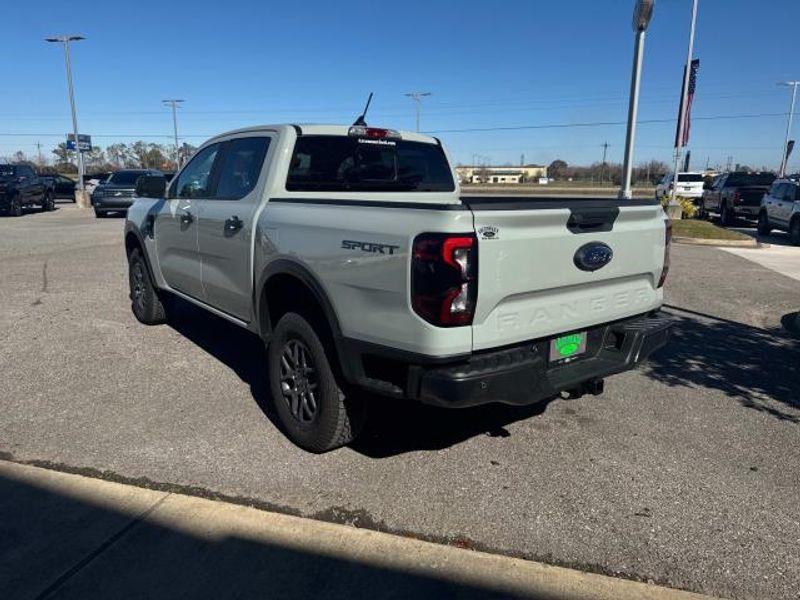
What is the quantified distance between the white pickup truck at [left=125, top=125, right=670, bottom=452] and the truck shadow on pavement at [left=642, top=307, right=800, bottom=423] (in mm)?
1357

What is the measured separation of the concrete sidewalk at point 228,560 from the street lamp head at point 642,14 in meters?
9.05

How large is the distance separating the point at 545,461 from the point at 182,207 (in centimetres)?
364

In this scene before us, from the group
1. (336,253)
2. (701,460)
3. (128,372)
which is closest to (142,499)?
(336,253)

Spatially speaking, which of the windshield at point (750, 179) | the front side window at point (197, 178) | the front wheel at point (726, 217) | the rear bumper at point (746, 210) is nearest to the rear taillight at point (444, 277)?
the front side window at point (197, 178)

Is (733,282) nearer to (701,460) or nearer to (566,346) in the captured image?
(701,460)

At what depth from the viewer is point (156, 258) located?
6.02 meters

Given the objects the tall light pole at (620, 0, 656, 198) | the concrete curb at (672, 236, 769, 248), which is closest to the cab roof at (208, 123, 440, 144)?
the tall light pole at (620, 0, 656, 198)

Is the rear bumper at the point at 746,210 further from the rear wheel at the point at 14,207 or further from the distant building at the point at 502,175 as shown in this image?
the distant building at the point at 502,175

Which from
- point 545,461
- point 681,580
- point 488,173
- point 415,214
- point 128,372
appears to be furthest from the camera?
point 488,173

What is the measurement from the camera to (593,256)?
3.29 m

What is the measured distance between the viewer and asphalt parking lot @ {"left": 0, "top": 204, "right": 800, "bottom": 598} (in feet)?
9.55

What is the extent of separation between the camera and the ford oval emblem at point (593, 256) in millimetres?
3236

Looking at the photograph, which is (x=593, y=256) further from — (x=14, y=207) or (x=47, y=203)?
(x=47, y=203)

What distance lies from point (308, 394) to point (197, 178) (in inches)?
99.7
